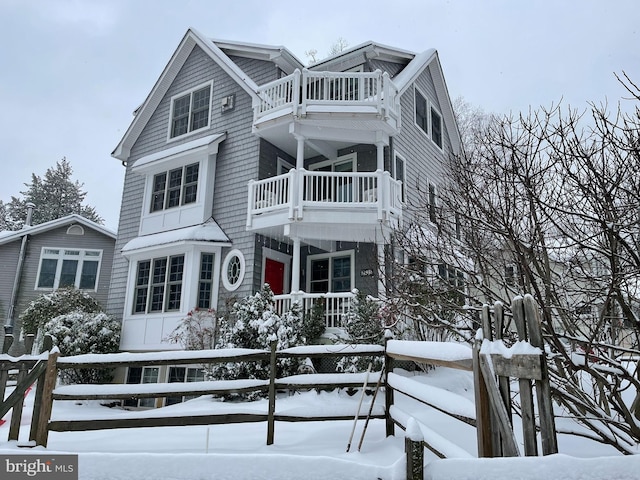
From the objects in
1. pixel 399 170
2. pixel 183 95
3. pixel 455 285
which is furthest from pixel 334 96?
pixel 455 285

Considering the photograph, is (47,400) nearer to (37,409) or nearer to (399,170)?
(37,409)

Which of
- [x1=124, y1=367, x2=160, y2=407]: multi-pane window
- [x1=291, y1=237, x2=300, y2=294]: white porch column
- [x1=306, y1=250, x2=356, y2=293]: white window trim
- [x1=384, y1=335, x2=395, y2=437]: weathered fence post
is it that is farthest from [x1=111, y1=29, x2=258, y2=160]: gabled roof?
[x1=384, y1=335, x2=395, y2=437]: weathered fence post

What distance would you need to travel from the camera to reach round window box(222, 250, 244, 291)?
1223cm

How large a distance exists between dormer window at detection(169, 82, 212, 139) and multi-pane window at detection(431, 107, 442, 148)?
28.9ft

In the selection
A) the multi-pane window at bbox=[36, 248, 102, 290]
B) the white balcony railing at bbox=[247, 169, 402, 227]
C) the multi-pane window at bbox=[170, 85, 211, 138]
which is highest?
the multi-pane window at bbox=[170, 85, 211, 138]

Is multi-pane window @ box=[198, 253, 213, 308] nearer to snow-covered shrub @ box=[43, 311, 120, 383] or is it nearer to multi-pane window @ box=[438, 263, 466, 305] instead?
snow-covered shrub @ box=[43, 311, 120, 383]

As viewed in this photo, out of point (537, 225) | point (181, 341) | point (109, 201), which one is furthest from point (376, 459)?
point (109, 201)

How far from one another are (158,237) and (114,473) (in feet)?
42.0

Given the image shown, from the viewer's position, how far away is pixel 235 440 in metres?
5.18

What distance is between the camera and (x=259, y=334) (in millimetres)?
9305

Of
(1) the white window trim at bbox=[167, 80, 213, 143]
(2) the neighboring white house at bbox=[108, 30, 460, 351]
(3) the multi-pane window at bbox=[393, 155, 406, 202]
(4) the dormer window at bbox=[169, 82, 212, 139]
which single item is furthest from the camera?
(4) the dormer window at bbox=[169, 82, 212, 139]

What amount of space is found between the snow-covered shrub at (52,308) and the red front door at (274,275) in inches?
271

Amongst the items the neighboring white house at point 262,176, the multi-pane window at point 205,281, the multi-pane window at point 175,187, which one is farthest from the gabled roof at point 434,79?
the multi-pane window at point 205,281

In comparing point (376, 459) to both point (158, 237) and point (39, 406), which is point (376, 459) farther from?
point (158, 237)
